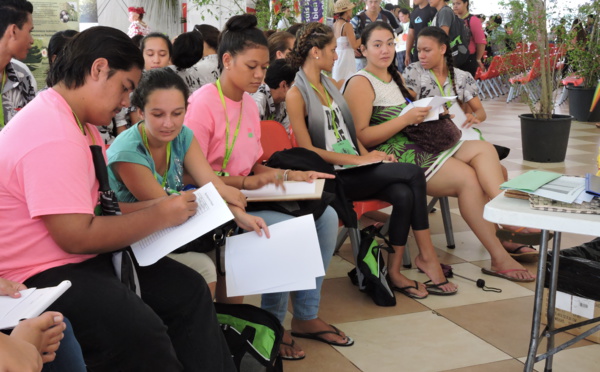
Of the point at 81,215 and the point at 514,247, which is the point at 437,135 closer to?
the point at 514,247

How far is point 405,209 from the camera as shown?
3.08 metres

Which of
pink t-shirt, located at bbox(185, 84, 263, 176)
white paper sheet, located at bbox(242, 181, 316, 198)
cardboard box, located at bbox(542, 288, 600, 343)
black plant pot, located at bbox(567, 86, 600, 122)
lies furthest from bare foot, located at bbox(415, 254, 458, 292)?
black plant pot, located at bbox(567, 86, 600, 122)

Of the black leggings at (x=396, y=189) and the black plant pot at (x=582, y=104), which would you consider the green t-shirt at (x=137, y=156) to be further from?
the black plant pot at (x=582, y=104)

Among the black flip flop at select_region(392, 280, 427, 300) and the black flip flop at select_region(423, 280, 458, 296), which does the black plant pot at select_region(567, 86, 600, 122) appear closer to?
the black flip flop at select_region(423, 280, 458, 296)

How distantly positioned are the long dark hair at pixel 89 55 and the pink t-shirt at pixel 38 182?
0.28 ft

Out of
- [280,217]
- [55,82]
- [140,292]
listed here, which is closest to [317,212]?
[280,217]

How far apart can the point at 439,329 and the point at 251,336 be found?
3.14ft

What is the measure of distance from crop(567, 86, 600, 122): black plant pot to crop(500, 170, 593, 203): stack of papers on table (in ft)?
24.8

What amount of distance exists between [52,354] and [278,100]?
2.43 m

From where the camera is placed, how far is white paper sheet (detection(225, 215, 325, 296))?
2.06m

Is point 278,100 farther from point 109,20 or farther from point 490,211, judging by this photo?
point 109,20

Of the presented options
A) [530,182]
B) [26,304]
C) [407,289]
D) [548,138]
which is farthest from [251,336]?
[548,138]

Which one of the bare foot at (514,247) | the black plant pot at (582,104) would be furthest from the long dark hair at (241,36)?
the black plant pot at (582,104)

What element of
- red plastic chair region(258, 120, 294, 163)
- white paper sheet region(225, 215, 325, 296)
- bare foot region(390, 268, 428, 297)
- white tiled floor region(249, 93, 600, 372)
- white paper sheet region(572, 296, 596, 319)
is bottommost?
white tiled floor region(249, 93, 600, 372)
